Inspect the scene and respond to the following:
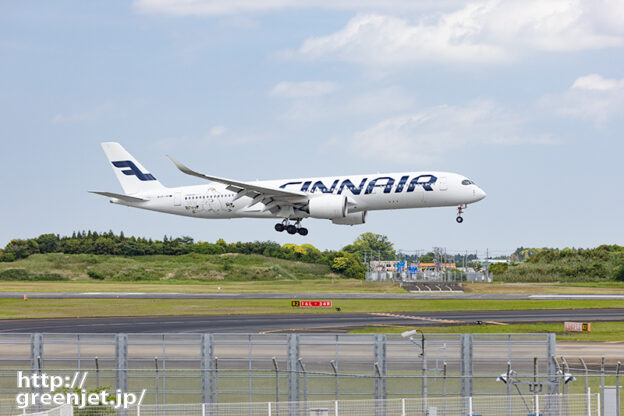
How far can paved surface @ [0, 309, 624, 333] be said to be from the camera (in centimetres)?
4409

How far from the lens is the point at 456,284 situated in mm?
87812

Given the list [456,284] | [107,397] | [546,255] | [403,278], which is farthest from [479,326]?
[546,255]

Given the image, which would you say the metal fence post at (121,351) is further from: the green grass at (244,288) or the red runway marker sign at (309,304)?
the green grass at (244,288)

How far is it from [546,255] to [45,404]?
4615 inches

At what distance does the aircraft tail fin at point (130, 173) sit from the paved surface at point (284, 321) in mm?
26590

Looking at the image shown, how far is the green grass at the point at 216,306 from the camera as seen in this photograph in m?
55.5

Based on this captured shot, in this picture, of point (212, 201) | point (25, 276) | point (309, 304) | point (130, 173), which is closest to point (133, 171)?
point (130, 173)

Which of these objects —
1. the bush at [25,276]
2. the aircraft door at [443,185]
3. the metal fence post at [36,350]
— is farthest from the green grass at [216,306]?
the bush at [25,276]

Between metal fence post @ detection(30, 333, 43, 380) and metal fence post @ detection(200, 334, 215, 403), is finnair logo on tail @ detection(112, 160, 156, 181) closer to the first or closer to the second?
metal fence post @ detection(30, 333, 43, 380)

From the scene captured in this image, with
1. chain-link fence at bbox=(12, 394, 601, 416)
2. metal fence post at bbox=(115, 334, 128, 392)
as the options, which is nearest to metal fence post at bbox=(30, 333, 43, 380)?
metal fence post at bbox=(115, 334, 128, 392)

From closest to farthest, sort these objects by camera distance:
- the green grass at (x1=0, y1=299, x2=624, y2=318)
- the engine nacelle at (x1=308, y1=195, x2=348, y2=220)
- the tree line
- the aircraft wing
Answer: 1. the green grass at (x1=0, y1=299, x2=624, y2=318)
2. the engine nacelle at (x1=308, y1=195, x2=348, y2=220)
3. the aircraft wing
4. the tree line

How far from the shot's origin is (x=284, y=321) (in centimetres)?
4800

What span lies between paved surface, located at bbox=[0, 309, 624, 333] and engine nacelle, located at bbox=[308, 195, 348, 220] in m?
10.8

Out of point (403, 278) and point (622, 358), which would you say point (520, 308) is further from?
point (403, 278)
